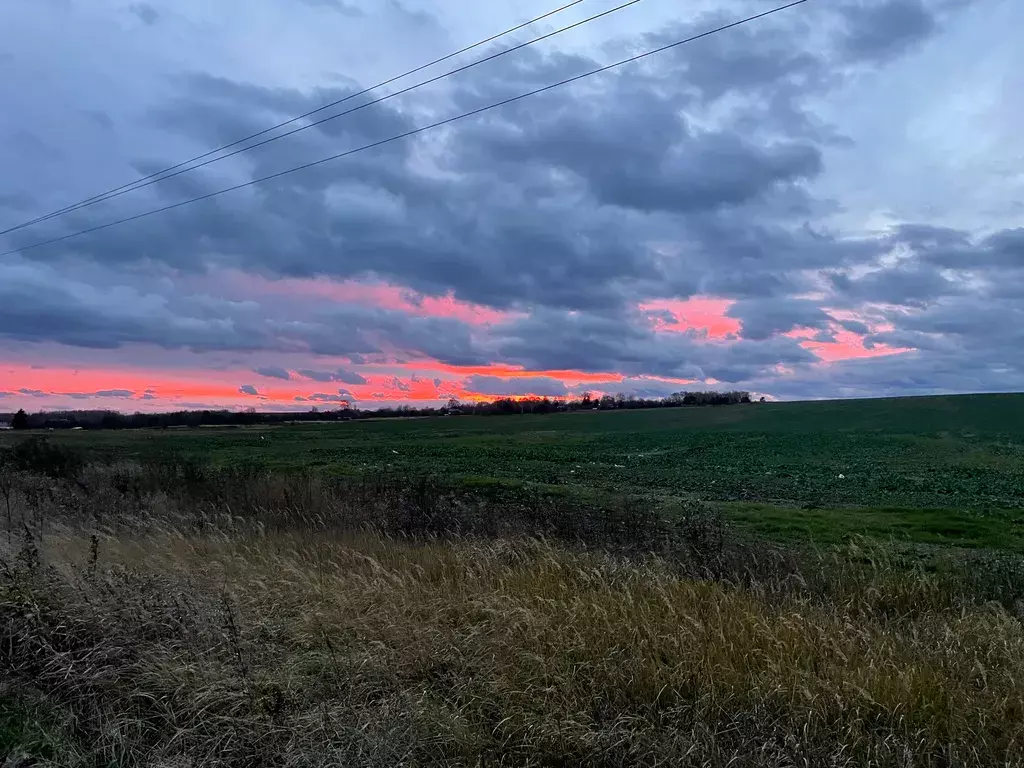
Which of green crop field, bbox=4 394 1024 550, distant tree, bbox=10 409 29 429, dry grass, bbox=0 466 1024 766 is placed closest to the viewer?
dry grass, bbox=0 466 1024 766

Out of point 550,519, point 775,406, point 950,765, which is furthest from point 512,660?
point 775,406

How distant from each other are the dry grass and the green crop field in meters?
9.74

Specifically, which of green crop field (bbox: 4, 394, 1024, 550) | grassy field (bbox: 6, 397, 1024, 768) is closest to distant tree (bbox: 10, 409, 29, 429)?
green crop field (bbox: 4, 394, 1024, 550)

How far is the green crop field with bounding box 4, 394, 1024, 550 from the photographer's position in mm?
18453

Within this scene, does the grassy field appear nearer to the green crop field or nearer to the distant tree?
the green crop field

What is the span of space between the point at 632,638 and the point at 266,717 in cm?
294

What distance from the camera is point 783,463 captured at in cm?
3600

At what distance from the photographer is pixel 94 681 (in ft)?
18.0

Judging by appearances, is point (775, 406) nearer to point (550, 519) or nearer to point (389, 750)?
point (550, 519)

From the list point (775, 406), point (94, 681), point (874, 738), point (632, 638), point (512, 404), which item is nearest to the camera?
point (874, 738)

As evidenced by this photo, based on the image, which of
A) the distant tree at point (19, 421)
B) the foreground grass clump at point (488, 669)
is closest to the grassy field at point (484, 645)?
the foreground grass clump at point (488, 669)

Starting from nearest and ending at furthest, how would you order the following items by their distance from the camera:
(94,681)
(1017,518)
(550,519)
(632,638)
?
(94,681)
(632,638)
(550,519)
(1017,518)

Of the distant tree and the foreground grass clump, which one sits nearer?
the foreground grass clump

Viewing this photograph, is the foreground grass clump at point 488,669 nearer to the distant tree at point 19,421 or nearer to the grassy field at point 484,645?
the grassy field at point 484,645
